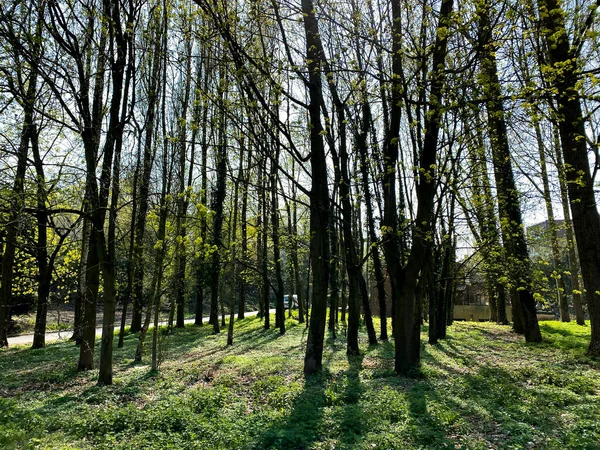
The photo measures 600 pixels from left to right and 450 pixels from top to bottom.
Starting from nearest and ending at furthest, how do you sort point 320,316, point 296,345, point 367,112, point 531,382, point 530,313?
point 531,382
point 320,316
point 367,112
point 530,313
point 296,345

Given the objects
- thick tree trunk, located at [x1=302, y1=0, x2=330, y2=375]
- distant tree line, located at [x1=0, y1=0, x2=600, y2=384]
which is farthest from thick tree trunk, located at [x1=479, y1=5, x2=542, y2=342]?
thick tree trunk, located at [x1=302, y1=0, x2=330, y2=375]

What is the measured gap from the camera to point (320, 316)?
8523 mm

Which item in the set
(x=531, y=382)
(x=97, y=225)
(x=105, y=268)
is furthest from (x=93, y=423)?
(x=531, y=382)

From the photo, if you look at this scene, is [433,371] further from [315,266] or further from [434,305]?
[434,305]

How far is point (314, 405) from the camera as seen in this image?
5.96m

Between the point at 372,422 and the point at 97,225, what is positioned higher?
the point at 97,225

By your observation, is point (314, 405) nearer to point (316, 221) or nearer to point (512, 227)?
point (316, 221)

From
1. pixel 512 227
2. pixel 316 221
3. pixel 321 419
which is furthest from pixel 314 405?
pixel 512 227

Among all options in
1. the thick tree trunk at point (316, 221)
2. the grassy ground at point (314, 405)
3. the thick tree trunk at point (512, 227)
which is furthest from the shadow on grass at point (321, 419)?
the thick tree trunk at point (512, 227)

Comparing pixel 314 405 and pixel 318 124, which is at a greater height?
pixel 318 124

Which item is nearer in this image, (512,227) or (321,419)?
(321,419)

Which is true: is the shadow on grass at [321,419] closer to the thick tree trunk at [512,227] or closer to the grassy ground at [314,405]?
the grassy ground at [314,405]

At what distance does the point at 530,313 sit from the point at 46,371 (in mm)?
13566

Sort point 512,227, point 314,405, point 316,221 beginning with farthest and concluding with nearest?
point 512,227 → point 316,221 → point 314,405
